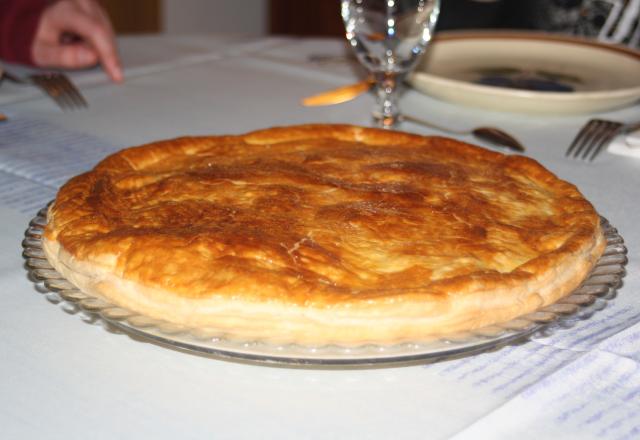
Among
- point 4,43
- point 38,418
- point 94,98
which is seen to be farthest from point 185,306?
point 4,43

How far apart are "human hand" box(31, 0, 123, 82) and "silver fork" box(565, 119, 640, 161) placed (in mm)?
1129

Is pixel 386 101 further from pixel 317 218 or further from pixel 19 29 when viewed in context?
pixel 19 29

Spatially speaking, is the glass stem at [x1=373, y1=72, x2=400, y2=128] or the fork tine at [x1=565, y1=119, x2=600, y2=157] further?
the glass stem at [x1=373, y1=72, x2=400, y2=128]

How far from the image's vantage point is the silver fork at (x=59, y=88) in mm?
1836

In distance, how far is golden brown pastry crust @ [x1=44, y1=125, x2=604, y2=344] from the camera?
78 centimetres

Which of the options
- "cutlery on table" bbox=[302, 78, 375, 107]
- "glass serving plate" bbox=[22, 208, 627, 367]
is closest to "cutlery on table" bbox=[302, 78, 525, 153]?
"cutlery on table" bbox=[302, 78, 375, 107]

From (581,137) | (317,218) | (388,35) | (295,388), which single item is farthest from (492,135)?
(295,388)

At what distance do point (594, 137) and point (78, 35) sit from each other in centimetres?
136

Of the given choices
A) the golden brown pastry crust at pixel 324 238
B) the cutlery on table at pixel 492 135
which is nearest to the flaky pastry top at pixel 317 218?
the golden brown pastry crust at pixel 324 238

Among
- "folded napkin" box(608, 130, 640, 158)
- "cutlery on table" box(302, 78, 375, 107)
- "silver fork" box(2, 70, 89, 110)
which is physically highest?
"folded napkin" box(608, 130, 640, 158)

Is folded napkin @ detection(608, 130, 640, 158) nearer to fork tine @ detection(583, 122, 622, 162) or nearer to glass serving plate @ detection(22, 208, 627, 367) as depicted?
fork tine @ detection(583, 122, 622, 162)

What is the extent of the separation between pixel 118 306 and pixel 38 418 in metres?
0.14

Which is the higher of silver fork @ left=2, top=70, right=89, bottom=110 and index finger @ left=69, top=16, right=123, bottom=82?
index finger @ left=69, top=16, right=123, bottom=82

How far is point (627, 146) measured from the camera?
1.57 m
